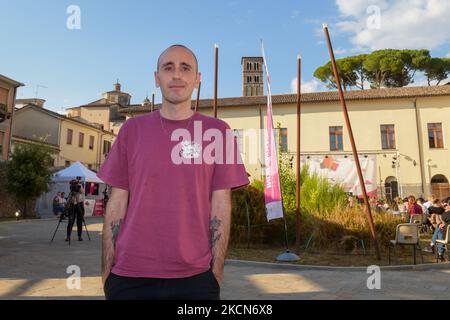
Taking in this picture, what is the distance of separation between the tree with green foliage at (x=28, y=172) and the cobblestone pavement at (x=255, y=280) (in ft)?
40.3

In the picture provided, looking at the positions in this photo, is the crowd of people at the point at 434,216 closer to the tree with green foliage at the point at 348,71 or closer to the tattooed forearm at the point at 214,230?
the tattooed forearm at the point at 214,230

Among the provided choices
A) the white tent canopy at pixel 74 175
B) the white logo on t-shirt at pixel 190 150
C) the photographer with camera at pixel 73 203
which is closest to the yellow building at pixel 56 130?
the white tent canopy at pixel 74 175

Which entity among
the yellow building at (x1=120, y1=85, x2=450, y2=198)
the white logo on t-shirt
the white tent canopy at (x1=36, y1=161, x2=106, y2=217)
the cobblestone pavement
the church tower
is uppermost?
the church tower

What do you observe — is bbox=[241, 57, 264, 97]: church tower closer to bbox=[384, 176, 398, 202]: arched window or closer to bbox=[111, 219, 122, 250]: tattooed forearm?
bbox=[384, 176, 398, 202]: arched window

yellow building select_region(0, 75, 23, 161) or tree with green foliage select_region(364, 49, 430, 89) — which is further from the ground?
tree with green foliage select_region(364, 49, 430, 89)

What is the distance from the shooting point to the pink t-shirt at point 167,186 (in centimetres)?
179

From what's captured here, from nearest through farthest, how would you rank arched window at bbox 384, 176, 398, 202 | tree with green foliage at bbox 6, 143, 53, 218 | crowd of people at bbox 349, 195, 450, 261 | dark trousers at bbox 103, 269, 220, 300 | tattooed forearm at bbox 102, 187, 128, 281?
1. dark trousers at bbox 103, 269, 220, 300
2. tattooed forearm at bbox 102, 187, 128, 281
3. crowd of people at bbox 349, 195, 450, 261
4. tree with green foliage at bbox 6, 143, 53, 218
5. arched window at bbox 384, 176, 398, 202

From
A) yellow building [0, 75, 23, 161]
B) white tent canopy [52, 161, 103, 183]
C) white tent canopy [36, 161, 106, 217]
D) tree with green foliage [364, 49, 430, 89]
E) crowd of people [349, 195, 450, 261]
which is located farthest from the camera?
tree with green foliage [364, 49, 430, 89]

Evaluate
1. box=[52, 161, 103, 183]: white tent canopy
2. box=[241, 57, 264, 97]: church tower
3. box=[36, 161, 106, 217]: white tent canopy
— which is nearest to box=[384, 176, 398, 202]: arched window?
box=[36, 161, 106, 217]: white tent canopy

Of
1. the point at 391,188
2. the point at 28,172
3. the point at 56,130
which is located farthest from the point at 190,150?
the point at 56,130

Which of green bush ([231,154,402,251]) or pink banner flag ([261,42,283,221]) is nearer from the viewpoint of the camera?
pink banner flag ([261,42,283,221])

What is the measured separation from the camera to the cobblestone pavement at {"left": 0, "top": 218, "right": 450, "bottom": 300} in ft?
18.5

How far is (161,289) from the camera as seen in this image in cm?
174
